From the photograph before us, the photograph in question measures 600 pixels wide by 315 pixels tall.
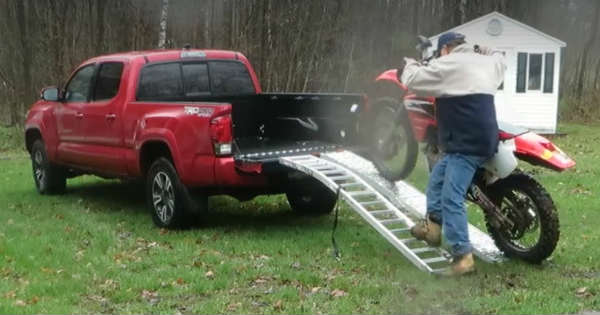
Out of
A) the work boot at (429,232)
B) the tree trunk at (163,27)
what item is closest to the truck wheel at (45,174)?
the work boot at (429,232)

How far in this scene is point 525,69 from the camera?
2162 centimetres

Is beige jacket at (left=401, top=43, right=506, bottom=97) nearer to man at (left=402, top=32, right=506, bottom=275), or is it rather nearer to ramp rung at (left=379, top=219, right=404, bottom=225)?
man at (left=402, top=32, right=506, bottom=275)

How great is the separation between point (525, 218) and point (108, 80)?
17.8ft

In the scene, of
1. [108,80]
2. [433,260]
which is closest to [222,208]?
[108,80]

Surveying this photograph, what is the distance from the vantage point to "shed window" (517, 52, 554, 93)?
21.5m

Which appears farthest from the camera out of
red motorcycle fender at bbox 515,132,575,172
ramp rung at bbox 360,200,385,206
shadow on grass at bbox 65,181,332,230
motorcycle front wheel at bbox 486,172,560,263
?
shadow on grass at bbox 65,181,332,230

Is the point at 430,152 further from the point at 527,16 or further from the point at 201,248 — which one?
the point at 527,16

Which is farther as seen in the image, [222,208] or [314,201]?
[222,208]

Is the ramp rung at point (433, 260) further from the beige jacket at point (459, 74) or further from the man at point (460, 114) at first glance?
the beige jacket at point (459, 74)

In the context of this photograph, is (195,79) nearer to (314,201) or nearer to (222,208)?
(222,208)

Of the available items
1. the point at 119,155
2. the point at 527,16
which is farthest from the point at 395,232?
the point at 527,16

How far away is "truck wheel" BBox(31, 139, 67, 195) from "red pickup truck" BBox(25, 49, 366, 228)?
0.78 feet

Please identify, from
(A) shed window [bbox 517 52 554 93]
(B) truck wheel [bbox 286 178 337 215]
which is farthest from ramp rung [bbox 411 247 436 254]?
(A) shed window [bbox 517 52 554 93]

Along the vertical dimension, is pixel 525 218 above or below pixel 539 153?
below
